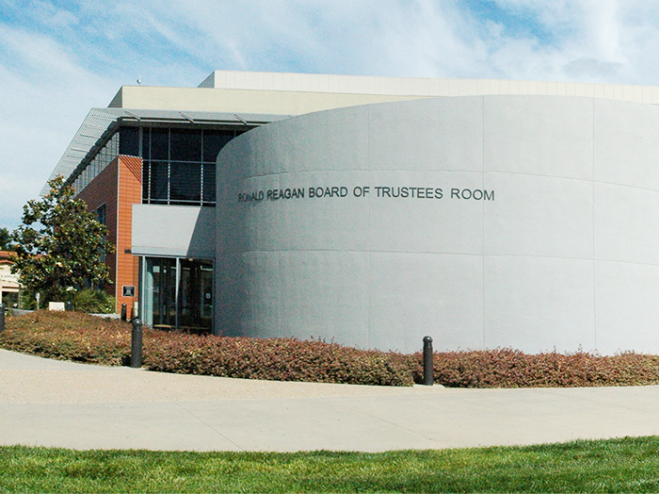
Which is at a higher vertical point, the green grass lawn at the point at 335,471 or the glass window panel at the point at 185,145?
the glass window panel at the point at 185,145

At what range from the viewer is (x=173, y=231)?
21891 millimetres

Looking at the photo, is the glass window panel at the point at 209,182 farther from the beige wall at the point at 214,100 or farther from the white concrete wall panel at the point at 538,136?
the white concrete wall panel at the point at 538,136

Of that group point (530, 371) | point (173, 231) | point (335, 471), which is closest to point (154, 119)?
point (173, 231)

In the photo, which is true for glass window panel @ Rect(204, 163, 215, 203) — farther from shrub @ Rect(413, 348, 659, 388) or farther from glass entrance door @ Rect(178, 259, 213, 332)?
shrub @ Rect(413, 348, 659, 388)

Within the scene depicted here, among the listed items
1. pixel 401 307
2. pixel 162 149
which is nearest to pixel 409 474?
pixel 401 307

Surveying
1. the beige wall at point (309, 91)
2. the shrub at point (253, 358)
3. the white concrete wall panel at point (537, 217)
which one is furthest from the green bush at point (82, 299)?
the white concrete wall panel at point (537, 217)

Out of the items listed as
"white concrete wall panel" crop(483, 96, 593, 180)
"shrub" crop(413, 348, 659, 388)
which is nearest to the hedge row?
"shrub" crop(413, 348, 659, 388)

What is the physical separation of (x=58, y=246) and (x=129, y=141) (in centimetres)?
678

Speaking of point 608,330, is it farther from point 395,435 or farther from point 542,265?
point 395,435

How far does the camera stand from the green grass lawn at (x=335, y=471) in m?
5.95

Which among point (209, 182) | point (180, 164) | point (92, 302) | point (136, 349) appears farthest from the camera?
point (180, 164)

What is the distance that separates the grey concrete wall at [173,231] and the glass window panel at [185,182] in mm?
8833

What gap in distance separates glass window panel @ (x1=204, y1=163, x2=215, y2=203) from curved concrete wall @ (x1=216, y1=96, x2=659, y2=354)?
1416 cm

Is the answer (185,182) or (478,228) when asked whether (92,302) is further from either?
(478,228)
